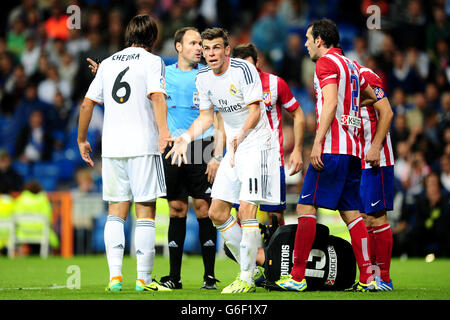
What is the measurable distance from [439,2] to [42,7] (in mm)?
9261

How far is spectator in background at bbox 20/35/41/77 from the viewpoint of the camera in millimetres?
17953

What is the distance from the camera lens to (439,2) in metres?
16.7

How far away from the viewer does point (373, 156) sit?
24.0ft

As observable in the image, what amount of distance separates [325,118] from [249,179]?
33.3 inches

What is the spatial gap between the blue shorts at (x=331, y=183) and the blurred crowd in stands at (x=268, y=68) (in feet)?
22.7

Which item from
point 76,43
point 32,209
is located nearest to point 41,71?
point 76,43

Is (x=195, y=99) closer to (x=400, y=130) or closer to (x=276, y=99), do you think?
(x=276, y=99)

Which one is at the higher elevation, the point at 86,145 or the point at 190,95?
the point at 190,95

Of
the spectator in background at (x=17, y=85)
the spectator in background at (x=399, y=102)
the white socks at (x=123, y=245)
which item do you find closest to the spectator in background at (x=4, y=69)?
the spectator in background at (x=17, y=85)

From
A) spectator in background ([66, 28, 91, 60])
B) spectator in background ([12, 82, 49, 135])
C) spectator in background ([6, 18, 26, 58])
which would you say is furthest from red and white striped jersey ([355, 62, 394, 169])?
spectator in background ([6, 18, 26, 58])

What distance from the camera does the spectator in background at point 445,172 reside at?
1409cm

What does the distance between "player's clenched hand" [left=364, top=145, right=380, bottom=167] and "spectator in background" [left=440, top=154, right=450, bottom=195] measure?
7131mm
